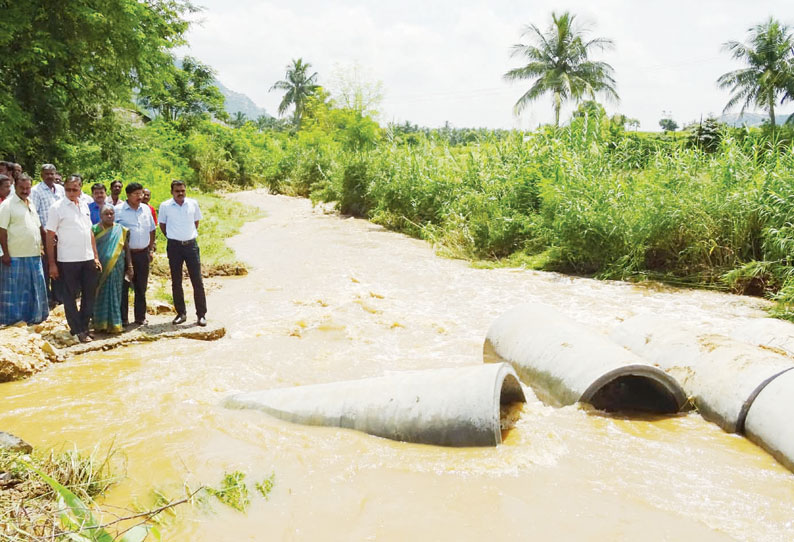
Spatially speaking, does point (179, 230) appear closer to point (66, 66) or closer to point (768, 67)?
point (66, 66)

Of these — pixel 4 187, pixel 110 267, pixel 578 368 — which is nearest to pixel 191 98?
pixel 4 187

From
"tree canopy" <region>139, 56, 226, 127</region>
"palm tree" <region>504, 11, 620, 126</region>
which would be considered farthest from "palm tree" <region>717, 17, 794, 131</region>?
"tree canopy" <region>139, 56, 226, 127</region>

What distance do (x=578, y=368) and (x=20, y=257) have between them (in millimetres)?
5755

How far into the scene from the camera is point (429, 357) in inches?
246

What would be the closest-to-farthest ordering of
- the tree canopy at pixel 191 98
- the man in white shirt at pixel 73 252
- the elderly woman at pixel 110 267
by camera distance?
1. the man in white shirt at pixel 73 252
2. the elderly woman at pixel 110 267
3. the tree canopy at pixel 191 98

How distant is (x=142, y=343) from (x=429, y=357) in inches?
126

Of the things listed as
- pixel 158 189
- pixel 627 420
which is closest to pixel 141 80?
pixel 158 189

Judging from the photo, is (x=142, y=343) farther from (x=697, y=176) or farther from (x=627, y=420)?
(x=697, y=176)

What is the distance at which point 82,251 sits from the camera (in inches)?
233

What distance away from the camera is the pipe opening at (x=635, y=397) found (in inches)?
177

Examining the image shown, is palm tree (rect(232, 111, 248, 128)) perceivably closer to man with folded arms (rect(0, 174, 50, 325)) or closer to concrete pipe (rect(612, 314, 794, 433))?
man with folded arms (rect(0, 174, 50, 325))

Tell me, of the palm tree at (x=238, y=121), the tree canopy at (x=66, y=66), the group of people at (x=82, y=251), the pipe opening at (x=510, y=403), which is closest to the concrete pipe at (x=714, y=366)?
the pipe opening at (x=510, y=403)

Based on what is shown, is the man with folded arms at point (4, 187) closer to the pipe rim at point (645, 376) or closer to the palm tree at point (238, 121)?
the pipe rim at point (645, 376)

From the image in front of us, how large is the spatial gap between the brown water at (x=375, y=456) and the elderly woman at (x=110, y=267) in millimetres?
551
